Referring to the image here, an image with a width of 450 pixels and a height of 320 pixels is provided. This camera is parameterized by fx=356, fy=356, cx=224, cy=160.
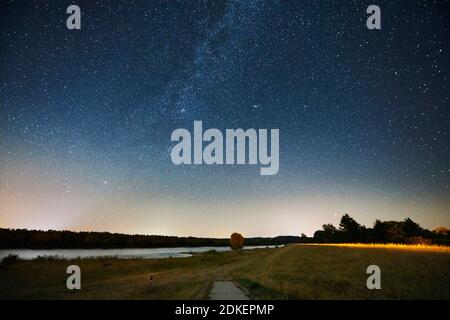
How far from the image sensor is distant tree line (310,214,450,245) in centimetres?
10225

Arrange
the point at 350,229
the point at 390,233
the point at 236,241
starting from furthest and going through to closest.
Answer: the point at 236,241 < the point at 350,229 < the point at 390,233

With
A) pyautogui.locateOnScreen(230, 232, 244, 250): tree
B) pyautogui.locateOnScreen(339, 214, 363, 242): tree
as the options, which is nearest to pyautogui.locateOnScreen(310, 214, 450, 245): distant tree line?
pyautogui.locateOnScreen(339, 214, 363, 242): tree

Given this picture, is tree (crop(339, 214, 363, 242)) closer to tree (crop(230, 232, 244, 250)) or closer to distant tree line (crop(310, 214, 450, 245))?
distant tree line (crop(310, 214, 450, 245))

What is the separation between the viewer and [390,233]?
4176 inches

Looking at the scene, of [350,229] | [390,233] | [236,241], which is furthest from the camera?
[236,241]

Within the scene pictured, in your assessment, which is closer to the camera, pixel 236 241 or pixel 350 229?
pixel 350 229

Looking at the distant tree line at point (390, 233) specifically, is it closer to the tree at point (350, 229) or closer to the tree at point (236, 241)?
the tree at point (350, 229)

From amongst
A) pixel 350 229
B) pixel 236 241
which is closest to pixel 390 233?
pixel 350 229

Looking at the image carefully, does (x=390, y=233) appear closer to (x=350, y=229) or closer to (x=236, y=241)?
(x=350, y=229)

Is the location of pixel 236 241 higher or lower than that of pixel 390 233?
lower
